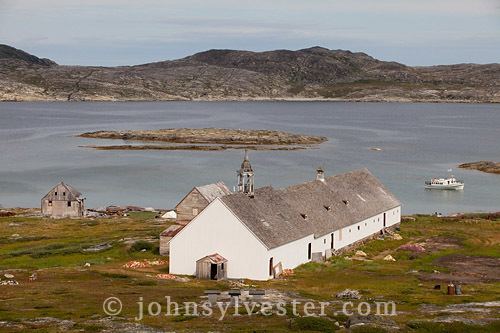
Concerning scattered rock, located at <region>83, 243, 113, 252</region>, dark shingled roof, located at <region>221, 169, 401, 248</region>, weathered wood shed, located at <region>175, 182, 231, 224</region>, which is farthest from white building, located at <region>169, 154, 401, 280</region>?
scattered rock, located at <region>83, 243, 113, 252</region>

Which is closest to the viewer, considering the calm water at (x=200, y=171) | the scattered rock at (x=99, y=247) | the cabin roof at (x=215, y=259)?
the cabin roof at (x=215, y=259)

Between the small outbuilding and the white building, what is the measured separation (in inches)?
1473

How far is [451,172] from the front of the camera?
15100 centimetres

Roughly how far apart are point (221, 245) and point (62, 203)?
46.2m

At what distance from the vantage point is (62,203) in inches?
3780

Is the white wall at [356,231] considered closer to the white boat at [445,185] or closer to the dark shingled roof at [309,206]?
the dark shingled roof at [309,206]

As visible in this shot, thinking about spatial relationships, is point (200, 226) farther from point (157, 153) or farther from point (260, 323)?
point (157, 153)

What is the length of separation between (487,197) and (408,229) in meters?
44.1

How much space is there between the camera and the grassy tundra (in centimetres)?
3638

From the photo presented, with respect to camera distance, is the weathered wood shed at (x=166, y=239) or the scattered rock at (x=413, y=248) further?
the scattered rock at (x=413, y=248)

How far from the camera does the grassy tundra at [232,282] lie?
1432 inches

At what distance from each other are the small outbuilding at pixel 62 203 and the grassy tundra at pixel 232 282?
8138 millimetres

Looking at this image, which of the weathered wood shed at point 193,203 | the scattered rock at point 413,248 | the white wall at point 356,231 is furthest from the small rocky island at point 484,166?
the weathered wood shed at point 193,203

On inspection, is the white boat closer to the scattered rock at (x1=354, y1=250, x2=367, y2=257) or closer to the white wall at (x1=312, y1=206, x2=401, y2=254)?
the white wall at (x1=312, y1=206, x2=401, y2=254)
